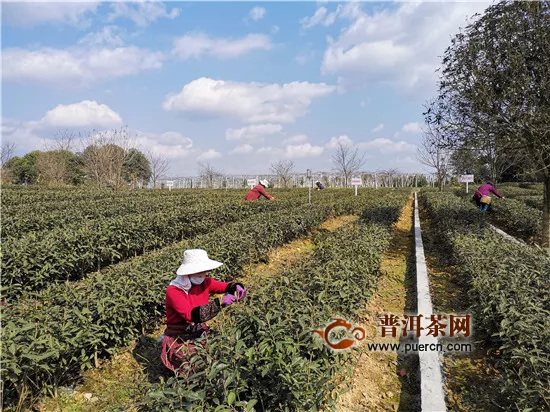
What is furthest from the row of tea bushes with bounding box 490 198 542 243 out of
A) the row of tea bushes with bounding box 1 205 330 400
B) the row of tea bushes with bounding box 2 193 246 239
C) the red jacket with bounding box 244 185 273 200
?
the row of tea bushes with bounding box 2 193 246 239

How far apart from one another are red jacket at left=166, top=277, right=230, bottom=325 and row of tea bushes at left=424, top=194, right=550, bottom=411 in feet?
8.62

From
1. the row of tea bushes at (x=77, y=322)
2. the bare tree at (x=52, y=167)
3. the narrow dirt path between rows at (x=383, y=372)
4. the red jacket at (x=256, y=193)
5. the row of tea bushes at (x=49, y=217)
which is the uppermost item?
the bare tree at (x=52, y=167)

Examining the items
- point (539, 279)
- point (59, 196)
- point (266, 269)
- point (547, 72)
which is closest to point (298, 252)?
point (266, 269)

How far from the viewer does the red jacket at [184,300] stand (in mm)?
3252

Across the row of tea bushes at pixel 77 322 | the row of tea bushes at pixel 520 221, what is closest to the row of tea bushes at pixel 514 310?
the row of tea bushes at pixel 77 322

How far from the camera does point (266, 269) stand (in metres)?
6.90

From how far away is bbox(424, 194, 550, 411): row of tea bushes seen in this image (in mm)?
2547

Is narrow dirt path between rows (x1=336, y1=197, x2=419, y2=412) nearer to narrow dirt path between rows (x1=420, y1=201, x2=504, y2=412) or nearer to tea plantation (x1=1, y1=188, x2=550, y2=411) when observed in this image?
tea plantation (x1=1, y1=188, x2=550, y2=411)

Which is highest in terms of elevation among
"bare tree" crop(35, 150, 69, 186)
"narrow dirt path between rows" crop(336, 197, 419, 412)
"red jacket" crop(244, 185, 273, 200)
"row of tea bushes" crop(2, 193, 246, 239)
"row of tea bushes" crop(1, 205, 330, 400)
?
"bare tree" crop(35, 150, 69, 186)

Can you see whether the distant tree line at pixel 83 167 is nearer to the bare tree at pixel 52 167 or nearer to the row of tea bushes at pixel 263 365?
the bare tree at pixel 52 167

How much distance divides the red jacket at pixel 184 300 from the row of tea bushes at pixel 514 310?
A: 263cm

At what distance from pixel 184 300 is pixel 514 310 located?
118 inches

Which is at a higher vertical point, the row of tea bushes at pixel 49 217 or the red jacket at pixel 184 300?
the row of tea bushes at pixel 49 217

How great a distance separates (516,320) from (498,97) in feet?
16.7
